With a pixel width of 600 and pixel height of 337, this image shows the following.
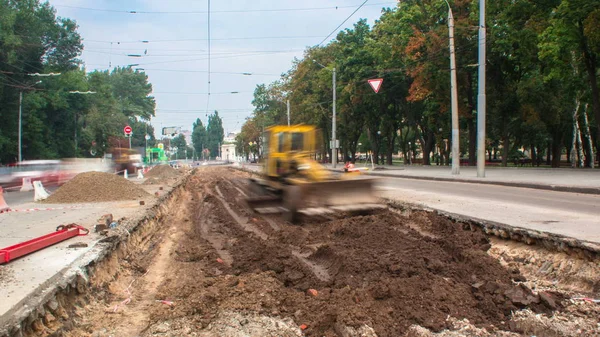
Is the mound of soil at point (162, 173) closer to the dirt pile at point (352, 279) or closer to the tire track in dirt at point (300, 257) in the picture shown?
the tire track in dirt at point (300, 257)

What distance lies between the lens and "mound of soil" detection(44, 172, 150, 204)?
15.0 metres

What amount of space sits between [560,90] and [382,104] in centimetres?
1464

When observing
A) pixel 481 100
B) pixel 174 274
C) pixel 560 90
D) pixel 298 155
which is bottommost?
pixel 174 274

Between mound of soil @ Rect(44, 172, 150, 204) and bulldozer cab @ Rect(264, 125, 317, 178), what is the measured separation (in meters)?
6.21

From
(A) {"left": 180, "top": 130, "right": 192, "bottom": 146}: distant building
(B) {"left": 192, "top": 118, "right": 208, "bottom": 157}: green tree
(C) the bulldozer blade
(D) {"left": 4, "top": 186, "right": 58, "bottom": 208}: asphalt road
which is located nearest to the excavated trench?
(C) the bulldozer blade

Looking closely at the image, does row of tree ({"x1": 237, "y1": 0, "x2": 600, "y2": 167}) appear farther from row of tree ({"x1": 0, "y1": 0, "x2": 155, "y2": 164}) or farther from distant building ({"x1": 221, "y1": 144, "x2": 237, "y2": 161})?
distant building ({"x1": 221, "y1": 144, "x2": 237, "y2": 161})

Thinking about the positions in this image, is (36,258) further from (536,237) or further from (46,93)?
(46,93)

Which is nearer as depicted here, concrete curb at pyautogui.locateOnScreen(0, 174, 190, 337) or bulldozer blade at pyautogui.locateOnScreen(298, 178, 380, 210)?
concrete curb at pyautogui.locateOnScreen(0, 174, 190, 337)

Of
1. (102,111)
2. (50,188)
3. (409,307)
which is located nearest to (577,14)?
(409,307)

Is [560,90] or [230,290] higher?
[560,90]

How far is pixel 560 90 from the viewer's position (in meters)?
34.6

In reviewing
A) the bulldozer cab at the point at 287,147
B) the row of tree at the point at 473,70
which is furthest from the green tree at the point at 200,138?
the bulldozer cab at the point at 287,147

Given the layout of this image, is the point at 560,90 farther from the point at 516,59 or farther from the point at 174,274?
the point at 174,274

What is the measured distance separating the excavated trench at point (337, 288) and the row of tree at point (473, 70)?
35.6ft
